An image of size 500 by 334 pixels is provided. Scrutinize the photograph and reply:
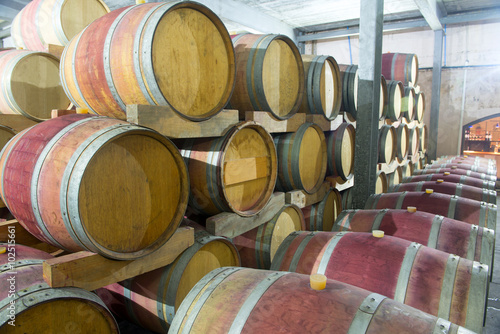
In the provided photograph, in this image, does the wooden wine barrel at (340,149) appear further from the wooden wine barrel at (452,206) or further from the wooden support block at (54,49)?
the wooden support block at (54,49)

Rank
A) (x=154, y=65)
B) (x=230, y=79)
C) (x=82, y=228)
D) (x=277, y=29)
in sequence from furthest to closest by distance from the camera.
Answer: (x=277, y=29), (x=230, y=79), (x=154, y=65), (x=82, y=228)

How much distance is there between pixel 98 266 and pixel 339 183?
3.59m

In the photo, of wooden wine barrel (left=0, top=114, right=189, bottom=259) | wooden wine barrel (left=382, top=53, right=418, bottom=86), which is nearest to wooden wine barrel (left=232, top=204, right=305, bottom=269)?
wooden wine barrel (left=0, top=114, right=189, bottom=259)

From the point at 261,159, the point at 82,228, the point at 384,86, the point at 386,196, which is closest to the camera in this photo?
the point at 82,228

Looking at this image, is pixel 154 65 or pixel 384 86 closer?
pixel 154 65

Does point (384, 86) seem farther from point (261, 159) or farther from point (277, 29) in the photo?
Answer: point (277, 29)

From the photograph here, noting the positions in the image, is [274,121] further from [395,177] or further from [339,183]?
[395,177]

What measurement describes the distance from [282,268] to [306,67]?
264 centimetres

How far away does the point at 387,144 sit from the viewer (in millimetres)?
6043

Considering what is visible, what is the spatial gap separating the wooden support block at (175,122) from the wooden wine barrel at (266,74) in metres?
0.47

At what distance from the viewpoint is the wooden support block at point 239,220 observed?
286 cm

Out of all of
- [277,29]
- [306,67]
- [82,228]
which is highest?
[277,29]

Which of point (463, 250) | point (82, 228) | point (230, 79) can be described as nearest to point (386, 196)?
point (463, 250)

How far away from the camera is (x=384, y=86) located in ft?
19.1
